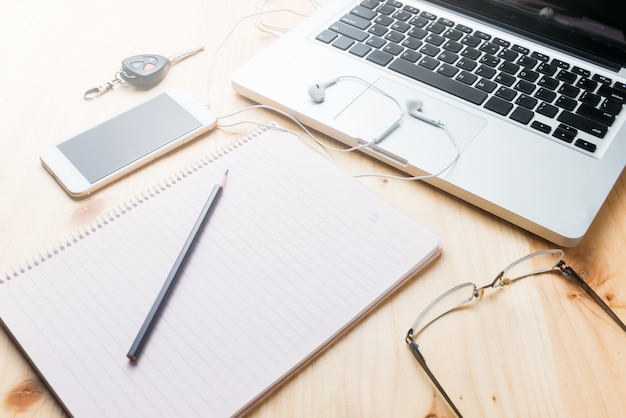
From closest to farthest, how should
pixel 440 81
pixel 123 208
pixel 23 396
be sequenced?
pixel 23 396 < pixel 123 208 < pixel 440 81

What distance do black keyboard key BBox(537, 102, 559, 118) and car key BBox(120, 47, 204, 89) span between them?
488mm

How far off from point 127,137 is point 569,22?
0.57 m

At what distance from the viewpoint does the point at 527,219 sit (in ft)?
1.79

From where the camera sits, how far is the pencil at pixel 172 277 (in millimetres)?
463

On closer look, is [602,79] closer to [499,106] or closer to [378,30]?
[499,106]

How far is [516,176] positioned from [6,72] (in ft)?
2.25

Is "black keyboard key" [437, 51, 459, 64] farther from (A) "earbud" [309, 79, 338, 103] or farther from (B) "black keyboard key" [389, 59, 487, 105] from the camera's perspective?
(A) "earbud" [309, 79, 338, 103]

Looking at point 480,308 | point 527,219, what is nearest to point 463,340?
point 480,308

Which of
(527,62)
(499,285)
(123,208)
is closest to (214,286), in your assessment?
(123,208)

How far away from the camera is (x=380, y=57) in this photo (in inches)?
28.0

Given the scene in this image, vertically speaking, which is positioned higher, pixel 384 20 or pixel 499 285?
pixel 384 20

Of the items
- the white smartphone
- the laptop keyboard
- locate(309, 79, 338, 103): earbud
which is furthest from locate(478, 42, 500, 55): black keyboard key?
the white smartphone

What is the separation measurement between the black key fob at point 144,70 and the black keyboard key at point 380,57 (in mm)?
280

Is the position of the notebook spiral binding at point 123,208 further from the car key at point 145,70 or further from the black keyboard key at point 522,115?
the black keyboard key at point 522,115
